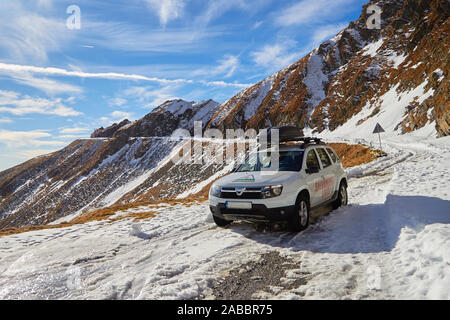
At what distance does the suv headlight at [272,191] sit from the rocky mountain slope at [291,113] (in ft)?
95.6

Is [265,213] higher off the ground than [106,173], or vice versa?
[106,173]

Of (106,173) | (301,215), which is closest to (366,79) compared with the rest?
(301,215)

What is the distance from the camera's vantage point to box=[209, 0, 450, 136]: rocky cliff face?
4072 cm

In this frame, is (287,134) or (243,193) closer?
(243,193)

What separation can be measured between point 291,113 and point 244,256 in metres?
85.4

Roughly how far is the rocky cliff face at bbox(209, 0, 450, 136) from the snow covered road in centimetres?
2794

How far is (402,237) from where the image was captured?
4.77 metres

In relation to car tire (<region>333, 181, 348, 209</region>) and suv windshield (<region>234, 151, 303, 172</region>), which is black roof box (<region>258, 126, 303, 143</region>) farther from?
car tire (<region>333, 181, 348, 209</region>)

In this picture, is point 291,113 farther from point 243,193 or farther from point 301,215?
point 243,193

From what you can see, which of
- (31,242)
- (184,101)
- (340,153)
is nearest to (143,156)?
(184,101)

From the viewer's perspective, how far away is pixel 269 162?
23.1ft

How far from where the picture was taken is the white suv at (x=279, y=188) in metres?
5.62

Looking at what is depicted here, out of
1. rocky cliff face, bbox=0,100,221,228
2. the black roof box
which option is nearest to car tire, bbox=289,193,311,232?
the black roof box

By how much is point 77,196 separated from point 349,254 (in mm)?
124156
